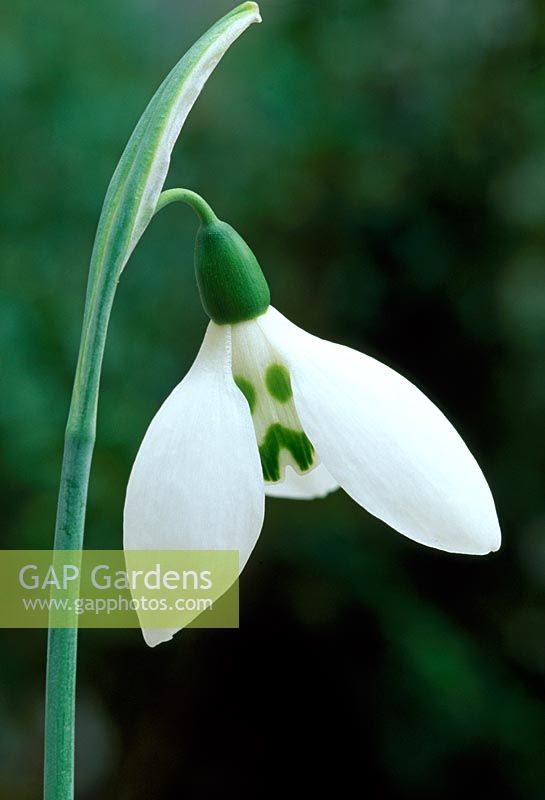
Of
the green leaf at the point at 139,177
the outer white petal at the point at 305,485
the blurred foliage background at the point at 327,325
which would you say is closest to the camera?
the green leaf at the point at 139,177

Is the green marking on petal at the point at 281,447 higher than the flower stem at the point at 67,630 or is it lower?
higher

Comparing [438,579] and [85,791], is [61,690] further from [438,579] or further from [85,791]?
[85,791]

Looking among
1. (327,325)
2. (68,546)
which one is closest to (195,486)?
(68,546)

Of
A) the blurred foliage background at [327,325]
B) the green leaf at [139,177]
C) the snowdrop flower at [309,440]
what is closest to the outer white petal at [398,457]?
the snowdrop flower at [309,440]

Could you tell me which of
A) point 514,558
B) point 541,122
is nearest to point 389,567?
point 514,558

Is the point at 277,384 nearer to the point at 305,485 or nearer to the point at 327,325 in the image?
the point at 305,485

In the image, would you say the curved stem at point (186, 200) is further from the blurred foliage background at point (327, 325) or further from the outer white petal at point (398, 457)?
the blurred foliage background at point (327, 325)

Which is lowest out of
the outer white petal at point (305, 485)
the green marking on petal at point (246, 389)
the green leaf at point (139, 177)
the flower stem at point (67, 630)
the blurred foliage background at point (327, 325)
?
the flower stem at point (67, 630)
